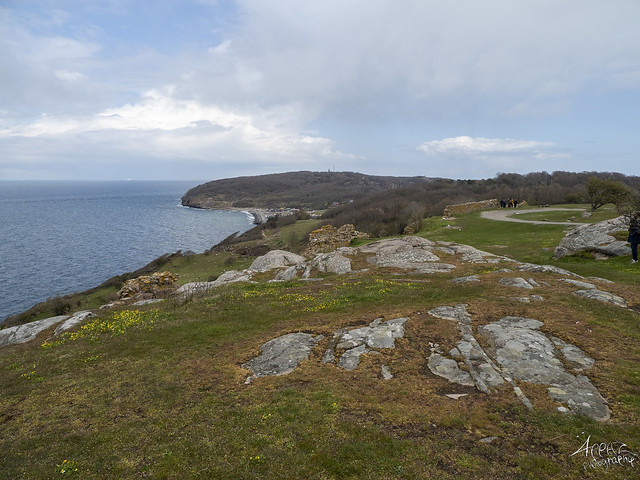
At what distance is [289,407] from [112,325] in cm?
1000

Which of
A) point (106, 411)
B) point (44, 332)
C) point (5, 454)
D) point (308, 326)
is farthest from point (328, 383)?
point (44, 332)

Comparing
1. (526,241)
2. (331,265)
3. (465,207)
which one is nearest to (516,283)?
(331,265)

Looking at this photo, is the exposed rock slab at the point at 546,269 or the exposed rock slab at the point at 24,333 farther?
the exposed rock slab at the point at 546,269

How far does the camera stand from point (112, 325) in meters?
13.4

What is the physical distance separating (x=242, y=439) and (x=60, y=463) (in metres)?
3.00

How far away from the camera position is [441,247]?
25.9 meters

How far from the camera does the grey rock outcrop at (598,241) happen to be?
2056 centimetres

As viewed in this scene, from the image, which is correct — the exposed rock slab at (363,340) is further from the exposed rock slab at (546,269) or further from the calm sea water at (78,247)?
the calm sea water at (78,247)

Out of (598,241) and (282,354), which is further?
(598,241)

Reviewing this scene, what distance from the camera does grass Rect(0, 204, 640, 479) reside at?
5.33 metres

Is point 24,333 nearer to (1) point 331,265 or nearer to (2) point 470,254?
(1) point 331,265

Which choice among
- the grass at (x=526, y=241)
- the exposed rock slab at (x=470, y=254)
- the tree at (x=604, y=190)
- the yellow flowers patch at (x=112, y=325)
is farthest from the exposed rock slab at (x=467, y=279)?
the tree at (x=604, y=190)

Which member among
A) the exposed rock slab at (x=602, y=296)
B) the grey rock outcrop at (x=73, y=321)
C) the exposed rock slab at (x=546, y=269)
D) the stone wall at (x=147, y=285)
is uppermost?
the exposed rock slab at (x=602, y=296)

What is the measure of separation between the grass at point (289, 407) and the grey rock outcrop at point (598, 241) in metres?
9.37
